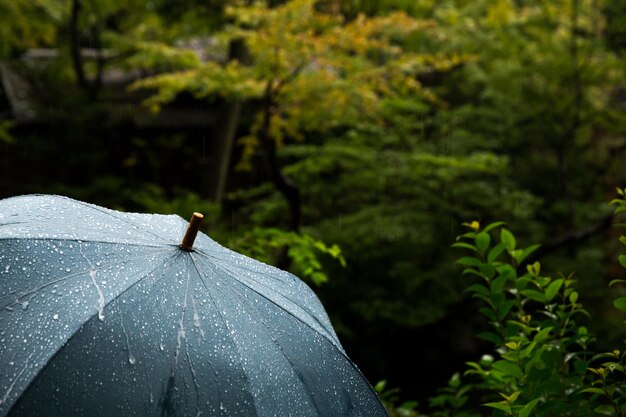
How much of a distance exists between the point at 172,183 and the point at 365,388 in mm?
13769

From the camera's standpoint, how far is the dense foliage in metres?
8.46

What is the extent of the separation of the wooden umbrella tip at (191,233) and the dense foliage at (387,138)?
3672 mm

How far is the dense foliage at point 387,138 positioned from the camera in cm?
846

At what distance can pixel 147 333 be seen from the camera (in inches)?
69.6

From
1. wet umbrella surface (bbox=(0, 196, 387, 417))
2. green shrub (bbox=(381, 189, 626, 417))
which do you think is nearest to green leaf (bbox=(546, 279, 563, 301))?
green shrub (bbox=(381, 189, 626, 417))

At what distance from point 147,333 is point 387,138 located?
26.3 feet

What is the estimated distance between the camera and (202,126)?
16.2 metres

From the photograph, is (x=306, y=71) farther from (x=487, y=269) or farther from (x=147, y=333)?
(x=147, y=333)

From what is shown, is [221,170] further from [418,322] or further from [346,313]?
[418,322]

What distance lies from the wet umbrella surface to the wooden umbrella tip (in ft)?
0.06

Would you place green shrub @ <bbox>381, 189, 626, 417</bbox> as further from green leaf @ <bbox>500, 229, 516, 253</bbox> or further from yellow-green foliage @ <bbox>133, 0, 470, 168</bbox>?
yellow-green foliage @ <bbox>133, 0, 470, 168</bbox>

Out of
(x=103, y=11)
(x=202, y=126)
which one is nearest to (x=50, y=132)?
(x=103, y=11)

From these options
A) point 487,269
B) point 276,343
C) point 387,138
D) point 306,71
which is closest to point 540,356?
point 487,269

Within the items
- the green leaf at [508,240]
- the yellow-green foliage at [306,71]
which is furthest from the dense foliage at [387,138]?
the green leaf at [508,240]
